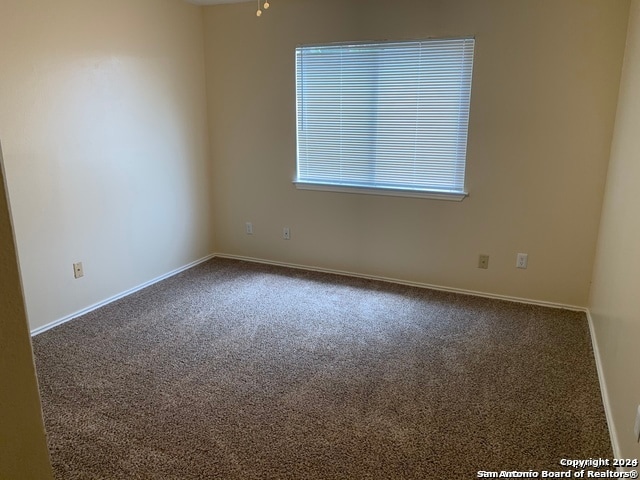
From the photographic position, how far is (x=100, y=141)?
11.1 ft

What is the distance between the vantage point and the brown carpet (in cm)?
192

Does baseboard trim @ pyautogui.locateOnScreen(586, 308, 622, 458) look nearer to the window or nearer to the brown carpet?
the brown carpet

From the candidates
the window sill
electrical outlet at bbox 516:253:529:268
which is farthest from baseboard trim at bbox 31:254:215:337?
electrical outlet at bbox 516:253:529:268

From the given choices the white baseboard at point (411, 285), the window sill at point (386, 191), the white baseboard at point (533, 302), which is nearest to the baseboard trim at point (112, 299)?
the white baseboard at point (411, 285)

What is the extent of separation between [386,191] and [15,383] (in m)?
3.25

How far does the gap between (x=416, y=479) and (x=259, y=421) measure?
756 millimetres

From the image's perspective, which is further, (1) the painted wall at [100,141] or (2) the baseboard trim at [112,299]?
(2) the baseboard trim at [112,299]

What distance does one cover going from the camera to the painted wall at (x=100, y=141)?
286 centimetres

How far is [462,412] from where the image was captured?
7.28ft

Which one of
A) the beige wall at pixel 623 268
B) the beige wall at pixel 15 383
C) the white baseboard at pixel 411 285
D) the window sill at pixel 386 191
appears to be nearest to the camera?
the beige wall at pixel 15 383

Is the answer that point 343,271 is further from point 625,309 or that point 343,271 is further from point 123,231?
point 625,309

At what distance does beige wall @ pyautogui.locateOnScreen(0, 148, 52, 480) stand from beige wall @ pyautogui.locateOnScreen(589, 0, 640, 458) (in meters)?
1.83

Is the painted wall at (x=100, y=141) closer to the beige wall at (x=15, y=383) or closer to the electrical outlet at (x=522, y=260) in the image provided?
the beige wall at (x=15, y=383)

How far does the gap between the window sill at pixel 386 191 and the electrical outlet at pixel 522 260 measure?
0.62m
